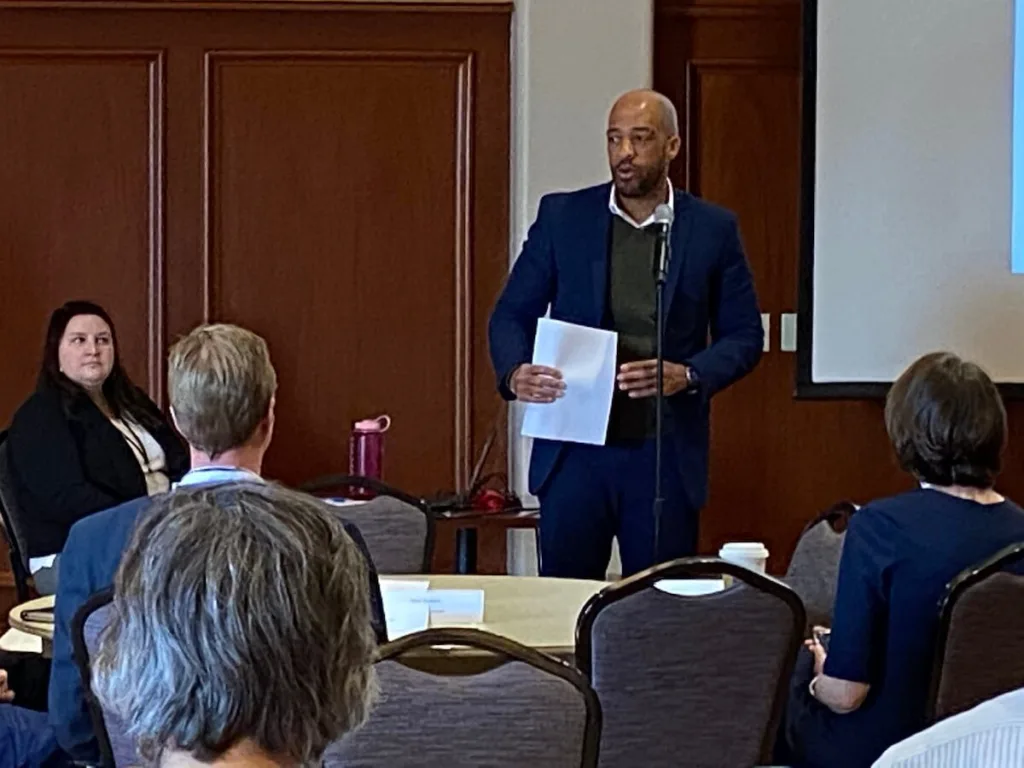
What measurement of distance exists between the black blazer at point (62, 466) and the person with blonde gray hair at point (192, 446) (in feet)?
5.69

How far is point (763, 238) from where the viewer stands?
532 cm

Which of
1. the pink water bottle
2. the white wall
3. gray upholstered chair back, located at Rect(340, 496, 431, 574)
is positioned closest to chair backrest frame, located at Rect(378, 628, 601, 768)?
gray upholstered chair back, located at Rect(340, 496, 431, 574)

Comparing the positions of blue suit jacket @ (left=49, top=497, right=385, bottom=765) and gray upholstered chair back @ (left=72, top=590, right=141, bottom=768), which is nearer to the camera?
gray upholstered chair back @ (left=72, top=590, right=141, bottom=768)

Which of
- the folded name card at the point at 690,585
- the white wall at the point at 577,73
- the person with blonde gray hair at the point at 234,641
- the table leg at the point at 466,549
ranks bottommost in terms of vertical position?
the table leg at the point at 466,549

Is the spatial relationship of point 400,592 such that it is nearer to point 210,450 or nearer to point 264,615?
point 210,450

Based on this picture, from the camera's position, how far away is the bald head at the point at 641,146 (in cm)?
384

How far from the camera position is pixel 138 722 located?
3.83ft

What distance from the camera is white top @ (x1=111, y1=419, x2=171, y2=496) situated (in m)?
4.48

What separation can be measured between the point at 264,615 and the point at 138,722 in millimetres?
127

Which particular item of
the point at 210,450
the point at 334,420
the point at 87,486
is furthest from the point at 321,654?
the point at 334,420

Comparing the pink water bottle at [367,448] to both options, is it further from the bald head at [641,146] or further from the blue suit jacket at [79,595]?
the blue suit jacket at [79,595]

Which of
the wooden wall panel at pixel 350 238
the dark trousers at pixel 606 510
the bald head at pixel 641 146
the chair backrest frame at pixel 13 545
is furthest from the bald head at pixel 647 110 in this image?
the chair backrest frame at pixel 13 545

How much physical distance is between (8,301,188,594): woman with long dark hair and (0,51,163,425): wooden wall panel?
648 mm

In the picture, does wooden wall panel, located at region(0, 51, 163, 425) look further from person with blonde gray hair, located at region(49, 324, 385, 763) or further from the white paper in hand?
person with blonde gray hair, located at region(49, 324, 385, 763)
